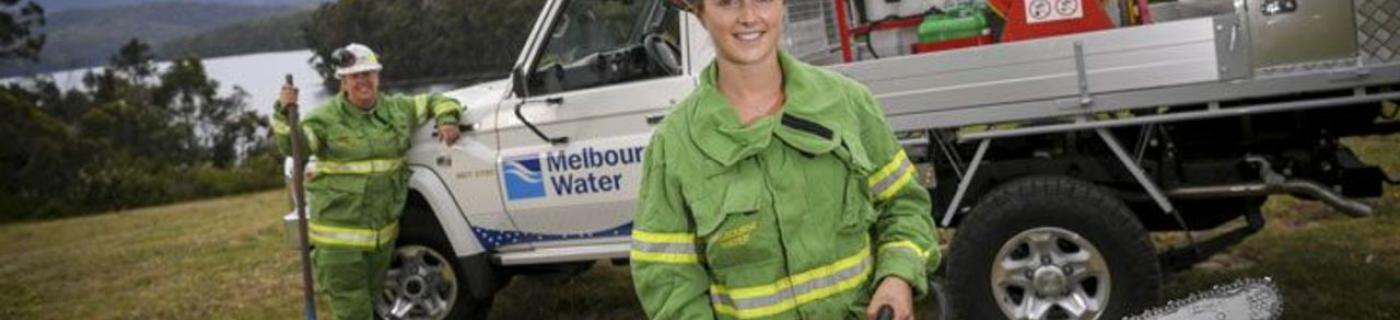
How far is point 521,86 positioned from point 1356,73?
3.10 metres

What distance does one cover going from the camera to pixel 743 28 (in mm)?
1860

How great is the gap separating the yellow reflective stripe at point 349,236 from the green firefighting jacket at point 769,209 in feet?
11.1

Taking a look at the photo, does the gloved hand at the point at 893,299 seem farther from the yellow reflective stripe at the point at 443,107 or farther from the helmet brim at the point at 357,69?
the helmet brim at the point at 357,69

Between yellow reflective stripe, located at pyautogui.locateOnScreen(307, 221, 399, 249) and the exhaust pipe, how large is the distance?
3.29 metres

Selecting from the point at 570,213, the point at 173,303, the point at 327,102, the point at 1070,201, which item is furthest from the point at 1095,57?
the point at 173,303

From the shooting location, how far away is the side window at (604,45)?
488 centimetres

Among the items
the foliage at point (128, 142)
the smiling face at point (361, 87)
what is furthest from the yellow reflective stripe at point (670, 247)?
the foliage at point (128, 142)

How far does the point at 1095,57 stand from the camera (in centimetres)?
395

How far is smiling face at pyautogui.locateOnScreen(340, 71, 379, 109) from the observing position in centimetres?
507

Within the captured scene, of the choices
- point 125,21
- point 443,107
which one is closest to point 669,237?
point 443,107

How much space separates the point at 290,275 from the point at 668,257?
24.6ft

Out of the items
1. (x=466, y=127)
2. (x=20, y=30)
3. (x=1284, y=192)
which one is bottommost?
(x=1284, y=192)

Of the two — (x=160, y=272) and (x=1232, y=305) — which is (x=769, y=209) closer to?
(x=1232, y=305)

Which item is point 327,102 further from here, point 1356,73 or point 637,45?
point 1356,73
